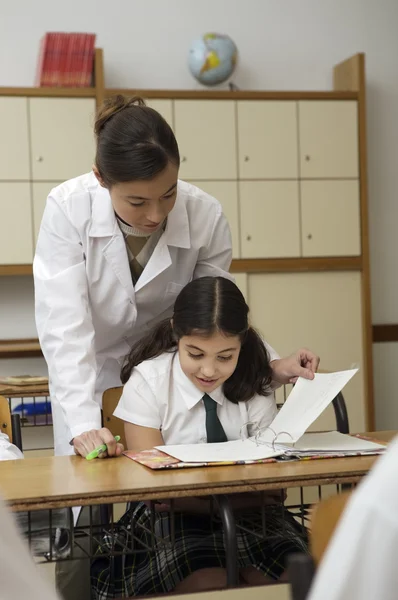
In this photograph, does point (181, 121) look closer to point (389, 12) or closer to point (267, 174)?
point (267, 174)

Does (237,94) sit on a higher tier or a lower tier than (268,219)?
higher

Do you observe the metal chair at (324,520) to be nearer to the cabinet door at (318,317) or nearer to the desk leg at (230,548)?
the desk leg at (230,548)

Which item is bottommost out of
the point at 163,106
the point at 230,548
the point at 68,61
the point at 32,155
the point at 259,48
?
the point at 230,548

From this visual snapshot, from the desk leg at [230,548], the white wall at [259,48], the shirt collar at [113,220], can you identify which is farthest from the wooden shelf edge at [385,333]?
the desk leg at [230,548]

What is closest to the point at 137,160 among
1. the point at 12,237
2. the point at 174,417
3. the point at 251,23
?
the point at 174,417

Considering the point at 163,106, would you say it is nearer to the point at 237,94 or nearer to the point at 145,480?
the point at 237,94

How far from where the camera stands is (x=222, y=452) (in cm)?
183

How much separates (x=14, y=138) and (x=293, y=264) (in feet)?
5.48

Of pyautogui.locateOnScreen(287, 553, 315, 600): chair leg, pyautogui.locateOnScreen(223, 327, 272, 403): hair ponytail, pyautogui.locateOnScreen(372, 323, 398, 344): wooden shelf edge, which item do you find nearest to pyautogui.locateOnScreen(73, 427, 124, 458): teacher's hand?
pyautogui.locateOnScreen(223, 327, 272, 403): hair ponytail

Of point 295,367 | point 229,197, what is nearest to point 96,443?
point 295,367

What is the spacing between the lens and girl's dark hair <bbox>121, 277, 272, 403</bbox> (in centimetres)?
213

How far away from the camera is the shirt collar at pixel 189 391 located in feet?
6.97

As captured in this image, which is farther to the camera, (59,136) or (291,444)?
(59,136)

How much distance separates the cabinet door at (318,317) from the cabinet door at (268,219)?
0.48ft
